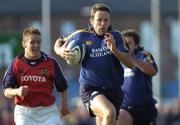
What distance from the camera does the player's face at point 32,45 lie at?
12.0 metres

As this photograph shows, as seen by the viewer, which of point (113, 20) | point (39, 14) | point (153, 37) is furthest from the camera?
point (113, 20)

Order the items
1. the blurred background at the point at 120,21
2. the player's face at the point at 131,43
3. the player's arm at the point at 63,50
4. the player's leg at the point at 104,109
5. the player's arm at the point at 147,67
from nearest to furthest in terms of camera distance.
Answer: the player's leg at the point at 104,109, the player's arm at the point at 63,50, the player's arm at the point at 147,67, the player's face at the point at 131,43, the blurred background at the point at 120,21

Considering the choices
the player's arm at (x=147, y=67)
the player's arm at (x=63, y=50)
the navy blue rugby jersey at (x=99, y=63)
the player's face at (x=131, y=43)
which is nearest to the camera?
the player's arm at (x=63, y=50)

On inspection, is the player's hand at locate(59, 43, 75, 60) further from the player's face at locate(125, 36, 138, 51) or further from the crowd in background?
the crowd in background

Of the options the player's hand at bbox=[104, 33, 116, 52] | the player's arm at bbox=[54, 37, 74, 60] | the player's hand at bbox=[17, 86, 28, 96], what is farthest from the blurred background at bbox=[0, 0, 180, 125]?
the player's hand at bbox=[17, 86, 28, 96]

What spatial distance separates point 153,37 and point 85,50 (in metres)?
28.0

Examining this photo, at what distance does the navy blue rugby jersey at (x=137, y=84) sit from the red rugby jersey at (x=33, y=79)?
221cm

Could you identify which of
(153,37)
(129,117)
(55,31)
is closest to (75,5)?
(55,31)

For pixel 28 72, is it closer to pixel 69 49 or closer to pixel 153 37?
pixel 69 49

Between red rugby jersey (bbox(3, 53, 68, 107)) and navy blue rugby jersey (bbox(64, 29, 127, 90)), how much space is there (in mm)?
506

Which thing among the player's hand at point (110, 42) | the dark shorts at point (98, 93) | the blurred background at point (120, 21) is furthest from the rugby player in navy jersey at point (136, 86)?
the blurred background at point (120, 21)

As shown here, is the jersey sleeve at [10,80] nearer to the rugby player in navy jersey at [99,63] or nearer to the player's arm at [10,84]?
the player's arm at [10,84]

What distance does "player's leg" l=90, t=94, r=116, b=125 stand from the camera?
37.3ft

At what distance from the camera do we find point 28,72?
39.6 feet
